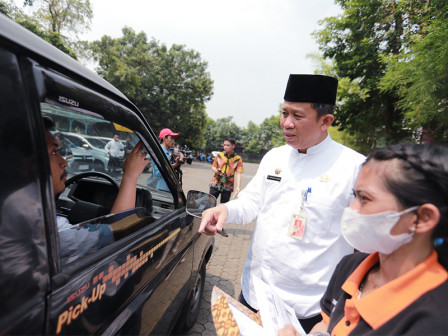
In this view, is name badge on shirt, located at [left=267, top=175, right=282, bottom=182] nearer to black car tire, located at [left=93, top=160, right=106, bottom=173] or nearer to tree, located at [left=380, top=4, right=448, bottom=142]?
black car tire, located at [left=93, top=160, right=106, bottom=173]

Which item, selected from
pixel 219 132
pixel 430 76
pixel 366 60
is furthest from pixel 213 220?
pixel 219 132

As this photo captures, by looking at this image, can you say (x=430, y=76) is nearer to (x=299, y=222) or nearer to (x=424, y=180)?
(x=299, y=222)

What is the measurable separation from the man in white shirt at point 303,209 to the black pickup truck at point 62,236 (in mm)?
430

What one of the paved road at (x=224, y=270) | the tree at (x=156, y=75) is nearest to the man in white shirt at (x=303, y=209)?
the paved road at (x=224, y=270)

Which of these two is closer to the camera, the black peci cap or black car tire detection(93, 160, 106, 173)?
the black peci cap

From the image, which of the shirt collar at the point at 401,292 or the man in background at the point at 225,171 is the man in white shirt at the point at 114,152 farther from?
the man in background at the point at 225,171

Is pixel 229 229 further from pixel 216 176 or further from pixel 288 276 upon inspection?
pixel 288 276

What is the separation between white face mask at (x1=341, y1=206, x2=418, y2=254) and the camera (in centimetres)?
85

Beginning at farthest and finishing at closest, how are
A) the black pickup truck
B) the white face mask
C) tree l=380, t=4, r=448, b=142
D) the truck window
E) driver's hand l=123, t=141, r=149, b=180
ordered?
1. tree l=380, t=4, r=448, b=142
2. driver's hand l=123, t=141, r=149, b=180
3. the truck window
4. the white face mask
5. the black pickup truck

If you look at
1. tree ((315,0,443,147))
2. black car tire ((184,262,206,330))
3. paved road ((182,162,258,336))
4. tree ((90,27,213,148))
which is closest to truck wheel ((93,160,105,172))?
black car tire ((184,262,206,330))

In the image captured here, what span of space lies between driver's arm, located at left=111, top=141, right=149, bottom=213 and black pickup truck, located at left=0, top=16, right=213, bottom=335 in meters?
0.10

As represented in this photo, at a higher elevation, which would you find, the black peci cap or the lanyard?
the black peci cap

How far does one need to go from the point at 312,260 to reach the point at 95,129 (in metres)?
1.76

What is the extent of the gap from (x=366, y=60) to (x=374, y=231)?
10411mm
